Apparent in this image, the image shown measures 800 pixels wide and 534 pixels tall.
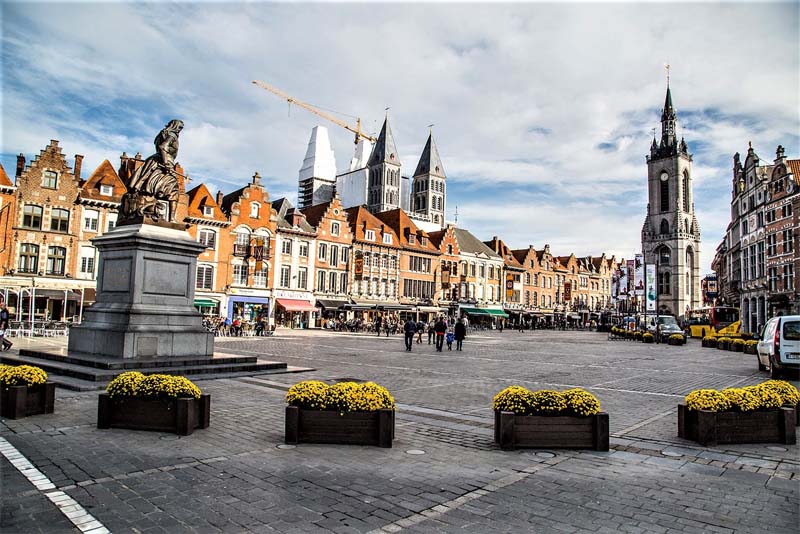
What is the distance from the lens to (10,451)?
6.64m

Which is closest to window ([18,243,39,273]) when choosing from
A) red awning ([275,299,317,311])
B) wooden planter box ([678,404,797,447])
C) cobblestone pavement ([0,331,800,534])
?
red awning ([275,299,317,311])

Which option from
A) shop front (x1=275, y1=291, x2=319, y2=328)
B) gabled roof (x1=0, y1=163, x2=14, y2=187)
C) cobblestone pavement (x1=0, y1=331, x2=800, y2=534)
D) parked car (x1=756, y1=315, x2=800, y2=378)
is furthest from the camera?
shop front (x1=275, y1=291, x2=319, y2=328)

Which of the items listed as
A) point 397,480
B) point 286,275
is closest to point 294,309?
point 286,275

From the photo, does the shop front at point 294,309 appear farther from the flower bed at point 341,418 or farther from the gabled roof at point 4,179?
the flower bed at point 341,418

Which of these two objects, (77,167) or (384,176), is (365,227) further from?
(384,176)

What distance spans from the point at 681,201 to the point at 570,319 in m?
47.2

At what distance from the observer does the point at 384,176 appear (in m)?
132

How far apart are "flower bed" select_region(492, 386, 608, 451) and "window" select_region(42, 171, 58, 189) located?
45220 mm

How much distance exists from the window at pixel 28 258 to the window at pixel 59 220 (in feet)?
6.41

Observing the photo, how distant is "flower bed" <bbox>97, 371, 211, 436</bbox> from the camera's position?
7.77 meters

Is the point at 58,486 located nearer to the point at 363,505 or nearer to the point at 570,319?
the point at 363,505

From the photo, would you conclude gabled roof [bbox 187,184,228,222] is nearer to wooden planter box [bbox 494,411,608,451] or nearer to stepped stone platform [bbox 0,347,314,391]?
stepped stone platform [bbox 0,347,314,391]

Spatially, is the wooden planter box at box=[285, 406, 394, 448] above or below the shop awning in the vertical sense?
below

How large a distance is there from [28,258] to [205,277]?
13549 mm
